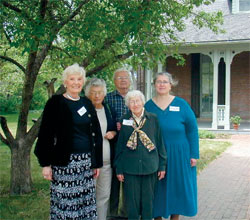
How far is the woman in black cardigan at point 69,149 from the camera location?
3334 mm

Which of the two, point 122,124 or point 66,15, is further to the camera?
point 66,15

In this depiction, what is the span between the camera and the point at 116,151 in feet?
12.4

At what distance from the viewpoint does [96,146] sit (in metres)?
3.56

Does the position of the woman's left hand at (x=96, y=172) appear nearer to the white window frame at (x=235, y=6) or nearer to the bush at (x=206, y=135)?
the bush at (x=206, y=135)

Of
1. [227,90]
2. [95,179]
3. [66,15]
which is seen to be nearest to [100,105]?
[95,179]

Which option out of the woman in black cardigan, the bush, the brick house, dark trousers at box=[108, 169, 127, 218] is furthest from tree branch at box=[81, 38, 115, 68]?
the brick house

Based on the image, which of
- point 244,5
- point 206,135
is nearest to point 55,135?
point 206,135

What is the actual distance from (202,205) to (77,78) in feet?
10.2

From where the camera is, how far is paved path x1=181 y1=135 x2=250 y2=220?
4927 millimetres

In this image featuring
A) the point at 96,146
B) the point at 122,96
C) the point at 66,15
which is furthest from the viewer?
the point at 66,15

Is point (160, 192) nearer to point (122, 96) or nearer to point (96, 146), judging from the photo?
point (96, 146)

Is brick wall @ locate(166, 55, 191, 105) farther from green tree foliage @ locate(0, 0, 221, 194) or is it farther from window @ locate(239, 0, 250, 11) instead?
green tree foliage @ locate(0, 0, 221, 194)

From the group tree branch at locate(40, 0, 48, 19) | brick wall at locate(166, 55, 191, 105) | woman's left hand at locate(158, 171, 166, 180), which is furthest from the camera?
brick wall at locate(166, 55, 191, 105)

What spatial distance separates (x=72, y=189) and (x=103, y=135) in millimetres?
758
